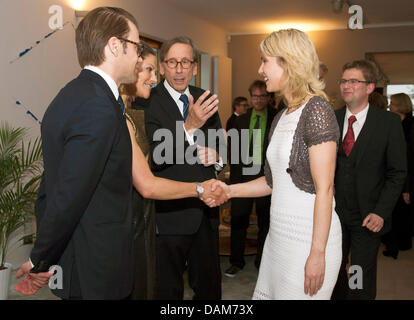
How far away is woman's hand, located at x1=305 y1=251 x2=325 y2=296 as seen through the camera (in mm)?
1552

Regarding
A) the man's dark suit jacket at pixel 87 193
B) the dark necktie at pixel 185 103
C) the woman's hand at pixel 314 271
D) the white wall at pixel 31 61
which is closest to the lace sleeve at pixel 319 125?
the woman's hand at pixel 314 271

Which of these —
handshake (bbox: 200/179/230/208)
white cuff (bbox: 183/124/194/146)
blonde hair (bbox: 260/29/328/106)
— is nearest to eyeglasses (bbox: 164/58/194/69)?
white cuff (bbox: 183/124/194/146)

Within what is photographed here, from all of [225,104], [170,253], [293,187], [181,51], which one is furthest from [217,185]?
[225,104]

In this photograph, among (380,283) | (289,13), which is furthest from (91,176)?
(289,13)

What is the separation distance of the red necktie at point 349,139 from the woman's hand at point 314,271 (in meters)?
1.14

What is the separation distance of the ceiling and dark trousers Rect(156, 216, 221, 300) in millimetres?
5353

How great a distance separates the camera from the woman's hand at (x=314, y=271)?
155cm

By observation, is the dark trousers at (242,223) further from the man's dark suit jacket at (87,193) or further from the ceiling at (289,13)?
the ceiling at (289,13)

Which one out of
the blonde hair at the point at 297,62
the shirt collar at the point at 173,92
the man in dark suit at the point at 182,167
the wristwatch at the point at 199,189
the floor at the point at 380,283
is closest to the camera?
the blonde hair at the point at 297,62

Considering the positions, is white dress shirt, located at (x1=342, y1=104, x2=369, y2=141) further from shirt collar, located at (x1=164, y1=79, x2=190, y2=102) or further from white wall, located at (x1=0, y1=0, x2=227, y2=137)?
white wall, located at (x1=0, y1=0, x2=227, y2=137)

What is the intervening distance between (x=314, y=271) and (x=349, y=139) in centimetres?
123

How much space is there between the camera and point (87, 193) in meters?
1.21

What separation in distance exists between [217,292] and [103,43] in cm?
161

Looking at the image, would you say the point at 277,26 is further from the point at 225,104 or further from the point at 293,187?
the point at 293,187
